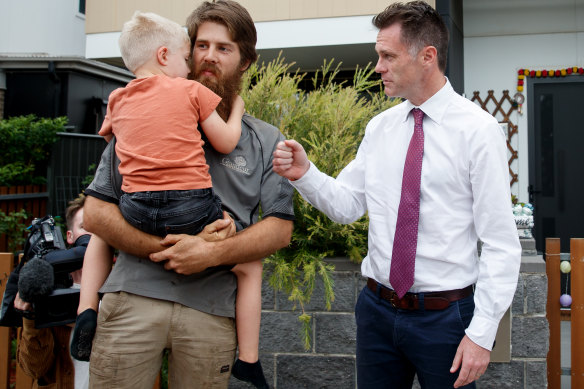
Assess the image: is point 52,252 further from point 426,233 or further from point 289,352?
point 426,233

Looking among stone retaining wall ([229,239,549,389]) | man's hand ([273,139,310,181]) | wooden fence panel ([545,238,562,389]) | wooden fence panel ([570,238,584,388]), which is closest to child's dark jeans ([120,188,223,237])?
man's hand ([273,139,310,181])

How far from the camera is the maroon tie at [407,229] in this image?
6.89ft

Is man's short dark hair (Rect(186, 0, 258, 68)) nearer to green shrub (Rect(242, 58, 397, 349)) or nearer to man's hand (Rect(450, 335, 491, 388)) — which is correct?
green shrub (Rect(242, 58, 397, 349))

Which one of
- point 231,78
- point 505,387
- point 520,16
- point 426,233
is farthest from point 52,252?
point 520,16

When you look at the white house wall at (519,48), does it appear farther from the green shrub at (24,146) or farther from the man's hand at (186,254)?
the man's hand at (186,254)

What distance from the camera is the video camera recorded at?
7.66 ft

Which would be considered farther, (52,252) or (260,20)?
(260,20)

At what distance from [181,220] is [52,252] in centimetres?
103

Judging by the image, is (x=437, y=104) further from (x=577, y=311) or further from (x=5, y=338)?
(x=5, y=338)

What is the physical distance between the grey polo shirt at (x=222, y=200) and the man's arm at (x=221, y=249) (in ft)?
0.25

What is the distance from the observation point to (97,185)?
6.65 ft

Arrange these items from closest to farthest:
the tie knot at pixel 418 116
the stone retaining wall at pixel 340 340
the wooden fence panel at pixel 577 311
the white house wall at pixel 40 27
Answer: the tie knot at pixel 418 116, the stone retaining wall at pixel 340 340, the wooden fence panel at pixel 577 311, the white house wall at pixel 40 27

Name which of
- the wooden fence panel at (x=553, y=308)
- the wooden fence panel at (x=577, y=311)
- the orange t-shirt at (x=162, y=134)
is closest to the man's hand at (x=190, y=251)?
the orange t-shirt at (x=162, y=134)

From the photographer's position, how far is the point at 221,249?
1.93 m
